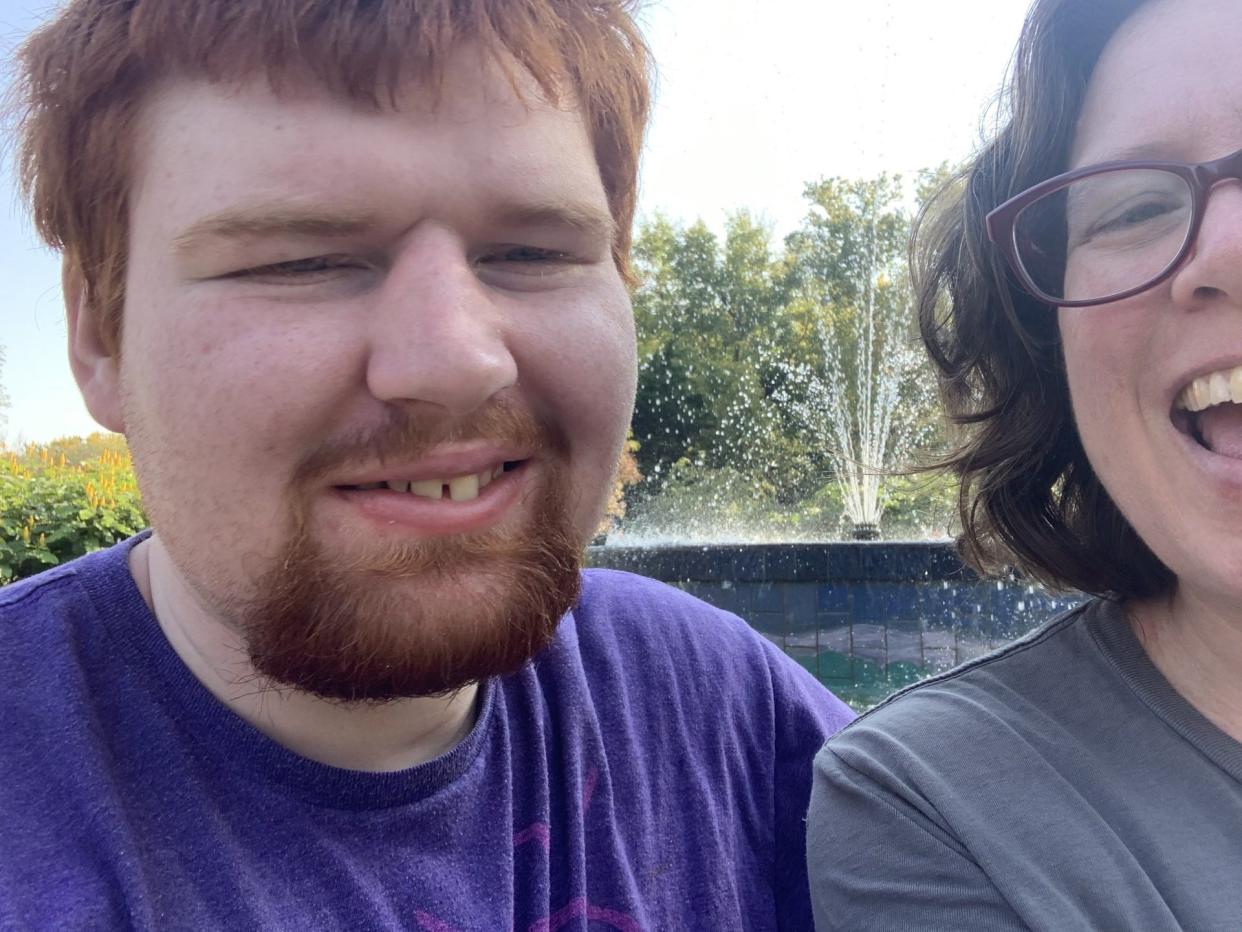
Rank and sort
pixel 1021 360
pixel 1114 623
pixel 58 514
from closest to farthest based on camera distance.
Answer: pixel 1114 623, pixel 1021 360, pixel 58 514

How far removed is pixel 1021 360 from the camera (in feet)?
5.45

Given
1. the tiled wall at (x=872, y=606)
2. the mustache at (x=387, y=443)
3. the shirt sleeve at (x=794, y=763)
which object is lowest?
the tiled wall at (x=872, y=606)

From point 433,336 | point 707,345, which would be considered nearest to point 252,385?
point 433,336

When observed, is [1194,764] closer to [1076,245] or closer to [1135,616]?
[1135,616]

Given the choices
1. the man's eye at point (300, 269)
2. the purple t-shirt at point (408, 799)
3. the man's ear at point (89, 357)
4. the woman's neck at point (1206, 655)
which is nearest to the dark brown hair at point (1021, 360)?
the woman's neck at point (1206, 655)

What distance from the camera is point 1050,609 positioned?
259 inches

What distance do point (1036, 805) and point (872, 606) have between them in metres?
5.57

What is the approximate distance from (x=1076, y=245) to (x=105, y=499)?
493cm

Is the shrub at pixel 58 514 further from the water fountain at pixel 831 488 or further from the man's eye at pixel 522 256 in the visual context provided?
the man's eye at pixel 522 256

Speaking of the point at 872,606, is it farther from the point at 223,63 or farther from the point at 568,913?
the point at 223,63

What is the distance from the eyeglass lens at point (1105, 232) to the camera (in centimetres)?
125

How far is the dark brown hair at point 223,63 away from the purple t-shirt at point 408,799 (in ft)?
1.46

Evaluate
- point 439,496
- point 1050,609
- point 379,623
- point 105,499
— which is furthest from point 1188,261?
point 1050,609

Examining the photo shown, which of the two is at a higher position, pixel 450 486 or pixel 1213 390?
pixel 1213 390
